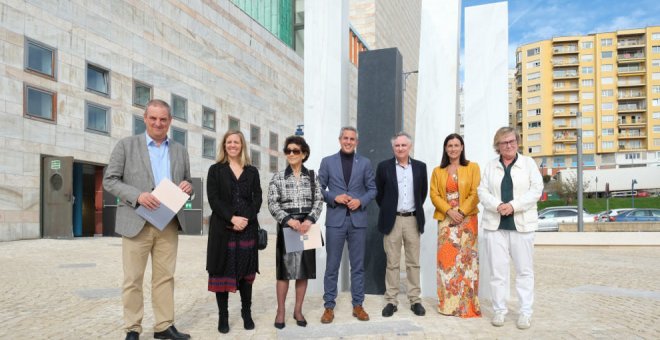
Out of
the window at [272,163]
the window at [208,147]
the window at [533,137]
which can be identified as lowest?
the window at [272,163]

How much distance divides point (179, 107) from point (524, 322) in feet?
68.0

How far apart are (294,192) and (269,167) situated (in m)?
26.5

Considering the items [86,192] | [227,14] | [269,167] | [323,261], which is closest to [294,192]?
[323,261]

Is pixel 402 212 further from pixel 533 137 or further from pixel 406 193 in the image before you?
pixel 533 137

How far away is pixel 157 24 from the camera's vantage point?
21.7 meters

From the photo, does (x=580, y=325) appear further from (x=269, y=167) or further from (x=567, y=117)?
(x=567, y=117)

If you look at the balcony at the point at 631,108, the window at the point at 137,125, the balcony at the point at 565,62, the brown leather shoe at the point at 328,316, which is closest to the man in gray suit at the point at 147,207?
the brown leather shoe at the point at 328,316

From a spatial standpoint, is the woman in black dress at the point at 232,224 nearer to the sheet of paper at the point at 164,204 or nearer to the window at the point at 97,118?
the sheet of paper at the point at 164,204

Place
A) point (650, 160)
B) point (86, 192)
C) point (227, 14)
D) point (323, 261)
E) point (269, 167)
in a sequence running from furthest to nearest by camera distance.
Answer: point (650, 160) < point (269, 167) < point (227, 14) < point (86, 192) < point (323, 261)

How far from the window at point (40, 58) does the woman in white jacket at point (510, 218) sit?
15327mm

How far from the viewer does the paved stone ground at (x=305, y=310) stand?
16.0 feet

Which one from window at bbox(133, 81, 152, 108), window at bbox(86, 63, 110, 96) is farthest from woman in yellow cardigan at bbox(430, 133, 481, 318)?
window at bbox(133, 81, 152, 108)

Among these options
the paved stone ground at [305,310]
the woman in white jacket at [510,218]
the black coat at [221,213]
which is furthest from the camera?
the woman in white jacket at [510,218]

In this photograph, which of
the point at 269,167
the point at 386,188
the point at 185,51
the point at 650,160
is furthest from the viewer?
the point at 650,160
